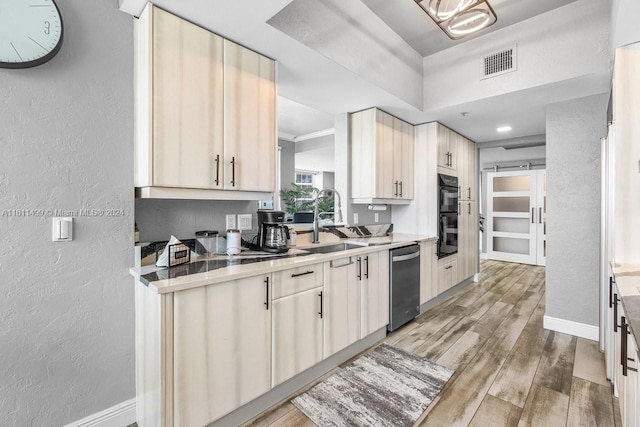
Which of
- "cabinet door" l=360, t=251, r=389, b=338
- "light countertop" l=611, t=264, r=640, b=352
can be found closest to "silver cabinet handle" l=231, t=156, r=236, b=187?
"cabinet door" l=360, t=251, r=389, b=338

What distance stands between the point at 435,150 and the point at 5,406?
13.6ft

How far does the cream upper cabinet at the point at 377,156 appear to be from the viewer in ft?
10.8

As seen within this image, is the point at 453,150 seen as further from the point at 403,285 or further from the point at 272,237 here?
the point at 272,237

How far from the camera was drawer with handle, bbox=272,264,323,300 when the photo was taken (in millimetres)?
1812

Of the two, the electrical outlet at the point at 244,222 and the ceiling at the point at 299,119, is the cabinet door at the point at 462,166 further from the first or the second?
the electrical outlet at the point at 244,222

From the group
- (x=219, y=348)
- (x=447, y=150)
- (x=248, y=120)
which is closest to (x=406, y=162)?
(x=447, y=150)

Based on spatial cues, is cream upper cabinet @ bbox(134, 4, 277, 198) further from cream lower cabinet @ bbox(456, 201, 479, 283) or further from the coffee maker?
cream lower cabinet @ bbox(456, 201, 479, 283)

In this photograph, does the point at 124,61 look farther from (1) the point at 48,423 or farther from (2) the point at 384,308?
(2) the point at 384,308

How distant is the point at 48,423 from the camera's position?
144cm

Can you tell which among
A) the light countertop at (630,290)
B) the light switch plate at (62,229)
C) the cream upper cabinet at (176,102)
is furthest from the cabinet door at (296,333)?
the light countertop at (630,290)

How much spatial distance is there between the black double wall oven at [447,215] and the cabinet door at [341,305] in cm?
180

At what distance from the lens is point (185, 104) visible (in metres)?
1.74

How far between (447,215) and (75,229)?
3.85m

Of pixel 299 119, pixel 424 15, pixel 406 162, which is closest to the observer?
pixel 424 15
